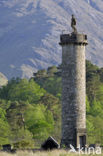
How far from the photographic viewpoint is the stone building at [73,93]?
5254 centimetres

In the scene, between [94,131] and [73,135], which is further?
[94,131]

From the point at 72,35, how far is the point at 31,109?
4155 cm

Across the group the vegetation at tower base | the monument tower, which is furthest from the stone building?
the vegetation at tower base

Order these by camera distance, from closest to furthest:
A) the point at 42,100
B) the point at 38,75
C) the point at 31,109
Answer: the point at 31,109 < the point at 42,100 < the point at 38,75

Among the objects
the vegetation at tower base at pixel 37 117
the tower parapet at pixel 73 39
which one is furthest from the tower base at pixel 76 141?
the vegetation at tower base at pixel 37 117

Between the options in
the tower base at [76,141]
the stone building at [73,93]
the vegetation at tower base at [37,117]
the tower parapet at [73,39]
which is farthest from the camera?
the vegetation at tower base at [37,117]

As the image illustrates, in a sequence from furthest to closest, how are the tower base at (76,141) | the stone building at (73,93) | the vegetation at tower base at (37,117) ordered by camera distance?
the vegetation at tower base at (37,117), the stone building at (73,93), the tower base at (76,141)

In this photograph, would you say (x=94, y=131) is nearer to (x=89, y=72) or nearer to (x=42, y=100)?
(x=42, y=100)

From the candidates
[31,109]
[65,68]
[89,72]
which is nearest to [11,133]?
[31,109]

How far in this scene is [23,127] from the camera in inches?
3465

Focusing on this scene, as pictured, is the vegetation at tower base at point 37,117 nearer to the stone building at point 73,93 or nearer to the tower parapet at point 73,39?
the stone building at point 73,93

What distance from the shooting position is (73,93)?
174 ft

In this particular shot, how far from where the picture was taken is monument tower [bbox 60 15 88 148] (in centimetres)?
5256

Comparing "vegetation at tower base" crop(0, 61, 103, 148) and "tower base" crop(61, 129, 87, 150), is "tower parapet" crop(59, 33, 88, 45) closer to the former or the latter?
"tower base" crop(61, 129, 87, 150)
